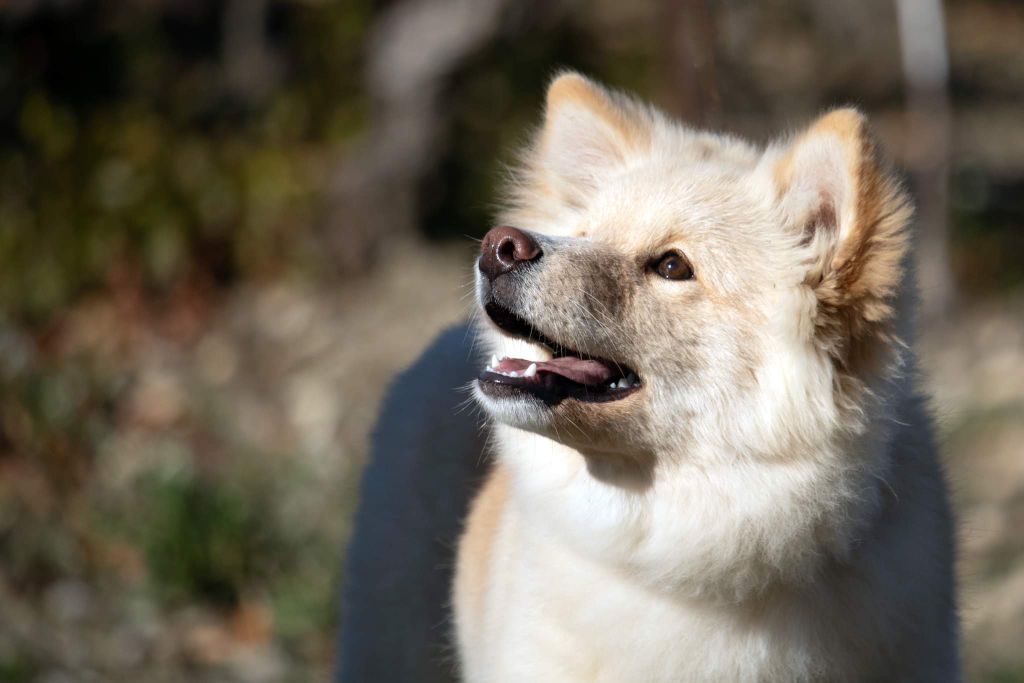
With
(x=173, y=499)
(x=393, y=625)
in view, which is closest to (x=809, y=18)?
(x=173, y=499)

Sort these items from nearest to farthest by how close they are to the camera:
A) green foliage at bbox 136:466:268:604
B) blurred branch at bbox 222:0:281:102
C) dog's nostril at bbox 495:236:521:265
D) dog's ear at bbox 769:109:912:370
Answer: dog's ear at bbox 769:109:912:370
dog's nostril at bbox 495:236:521:265
green foliage at bbox 136:466:268:604
blurred branch at bbox 222:0:281:102

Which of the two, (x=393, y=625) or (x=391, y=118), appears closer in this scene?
(x=393, y=625)

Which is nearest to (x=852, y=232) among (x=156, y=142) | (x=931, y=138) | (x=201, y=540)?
(x=201, y=540)

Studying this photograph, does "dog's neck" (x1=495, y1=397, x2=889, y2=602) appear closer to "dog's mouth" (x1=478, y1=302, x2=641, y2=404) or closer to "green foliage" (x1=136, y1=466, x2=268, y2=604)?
"dog's mouth" (x1=478, y1=302, x2=641, y2=404)

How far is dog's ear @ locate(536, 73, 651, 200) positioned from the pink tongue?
678mm

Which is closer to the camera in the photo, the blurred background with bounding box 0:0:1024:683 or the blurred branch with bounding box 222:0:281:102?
the blurred background with bounding box 0:0:1024:683

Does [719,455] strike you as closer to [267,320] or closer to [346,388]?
[346,388]

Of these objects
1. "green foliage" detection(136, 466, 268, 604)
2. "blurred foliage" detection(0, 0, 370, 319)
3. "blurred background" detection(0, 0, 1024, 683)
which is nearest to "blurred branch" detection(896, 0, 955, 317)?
"blurred background" detection(0, 0, 1024, 683)

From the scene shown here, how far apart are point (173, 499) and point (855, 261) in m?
4.04

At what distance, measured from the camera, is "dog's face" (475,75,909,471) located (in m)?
2.91

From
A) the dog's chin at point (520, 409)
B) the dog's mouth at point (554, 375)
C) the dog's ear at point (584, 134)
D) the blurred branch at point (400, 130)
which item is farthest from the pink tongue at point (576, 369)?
the blurred branch at point (400, 130)

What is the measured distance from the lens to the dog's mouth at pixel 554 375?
300 centimetres

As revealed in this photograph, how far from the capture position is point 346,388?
24.5ft

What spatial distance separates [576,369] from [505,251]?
0.36 metres
